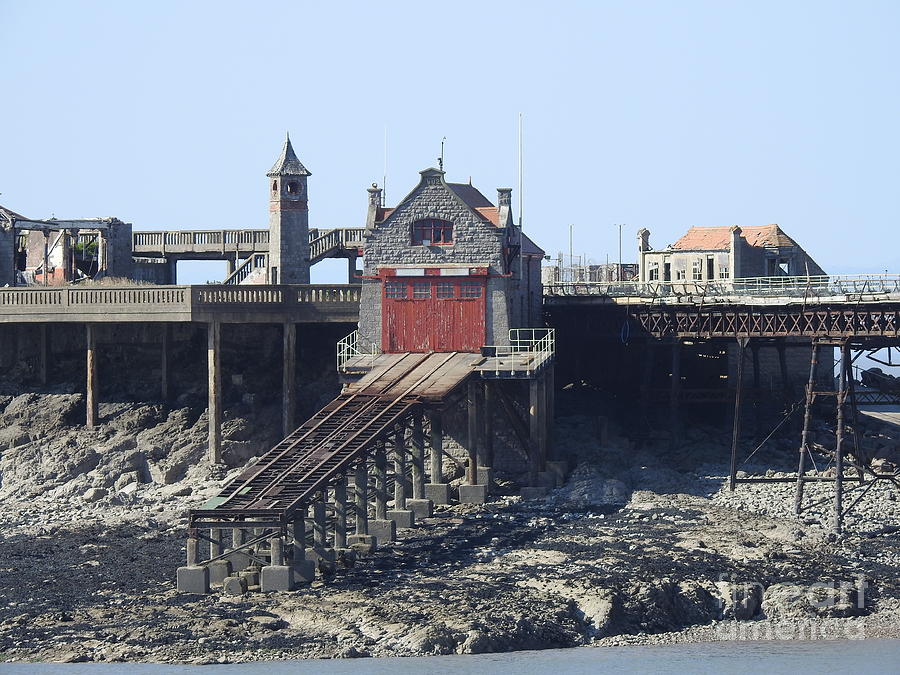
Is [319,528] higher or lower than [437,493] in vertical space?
lower

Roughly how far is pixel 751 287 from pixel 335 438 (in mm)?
20272

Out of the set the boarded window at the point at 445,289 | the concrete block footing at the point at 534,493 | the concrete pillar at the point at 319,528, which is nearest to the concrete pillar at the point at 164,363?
the boarded window at the point at 445,289

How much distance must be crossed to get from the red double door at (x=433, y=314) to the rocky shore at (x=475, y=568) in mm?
5607

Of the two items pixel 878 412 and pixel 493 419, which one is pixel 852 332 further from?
pixel 878 412

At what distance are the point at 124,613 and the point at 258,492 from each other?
5369 millimetres

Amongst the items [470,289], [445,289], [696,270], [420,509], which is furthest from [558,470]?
[696,270]

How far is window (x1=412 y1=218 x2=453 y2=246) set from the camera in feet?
200

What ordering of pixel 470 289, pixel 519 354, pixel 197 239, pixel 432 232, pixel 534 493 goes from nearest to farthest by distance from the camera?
pixel 534 493 < pixel 519 354 < pixel 470 289 < pixel 432 232 < pixel 197 239

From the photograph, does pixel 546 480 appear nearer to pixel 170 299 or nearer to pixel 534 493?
pixel 534 493

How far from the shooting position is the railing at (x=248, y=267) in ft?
232

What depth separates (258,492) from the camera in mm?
47656

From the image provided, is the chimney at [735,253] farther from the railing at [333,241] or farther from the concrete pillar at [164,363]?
the concrete pillar at [164,363]

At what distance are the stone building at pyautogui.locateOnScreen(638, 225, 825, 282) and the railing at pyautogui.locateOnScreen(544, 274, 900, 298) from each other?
187cm

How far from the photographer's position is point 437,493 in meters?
56.3
